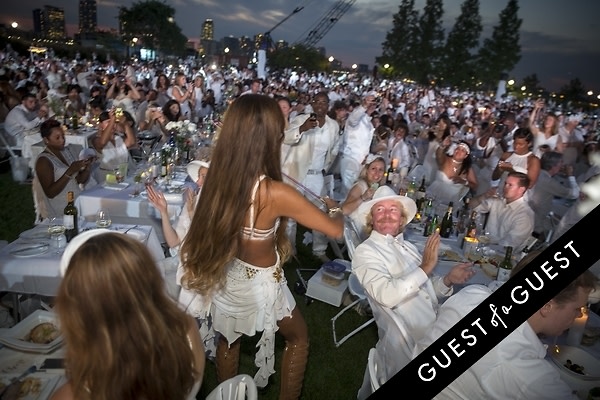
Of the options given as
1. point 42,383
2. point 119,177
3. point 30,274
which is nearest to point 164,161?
point 119,177

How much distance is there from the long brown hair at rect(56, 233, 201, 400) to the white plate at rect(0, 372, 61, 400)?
73cm

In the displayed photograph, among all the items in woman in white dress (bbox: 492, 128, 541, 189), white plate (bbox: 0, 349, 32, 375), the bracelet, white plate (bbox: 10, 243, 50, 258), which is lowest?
white plate (bbox: 0, 349, 32, 375)

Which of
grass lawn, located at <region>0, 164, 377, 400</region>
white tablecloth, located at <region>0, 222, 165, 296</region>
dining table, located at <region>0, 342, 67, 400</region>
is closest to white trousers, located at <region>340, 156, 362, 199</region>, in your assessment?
grass lawn, located at <region>0, 164, 377, 400</region>

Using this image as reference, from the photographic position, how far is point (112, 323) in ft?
4.12

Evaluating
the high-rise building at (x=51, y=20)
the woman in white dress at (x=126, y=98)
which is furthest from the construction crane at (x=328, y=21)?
the high-rise building at (x=51, y=20)

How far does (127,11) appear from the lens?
52.0 m

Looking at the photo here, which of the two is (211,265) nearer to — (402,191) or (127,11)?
(402,191)

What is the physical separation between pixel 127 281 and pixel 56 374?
1172mm

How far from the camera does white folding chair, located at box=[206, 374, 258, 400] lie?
5.56 feet

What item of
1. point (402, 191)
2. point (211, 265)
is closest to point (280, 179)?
point (211, 265)

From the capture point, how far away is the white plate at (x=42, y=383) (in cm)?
185

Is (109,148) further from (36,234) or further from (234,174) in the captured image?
(234,174)

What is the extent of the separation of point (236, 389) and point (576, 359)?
200 cm

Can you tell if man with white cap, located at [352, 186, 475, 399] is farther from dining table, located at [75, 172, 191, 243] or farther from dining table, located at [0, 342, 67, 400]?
dining table, located at [75, 172, 191, 243]
